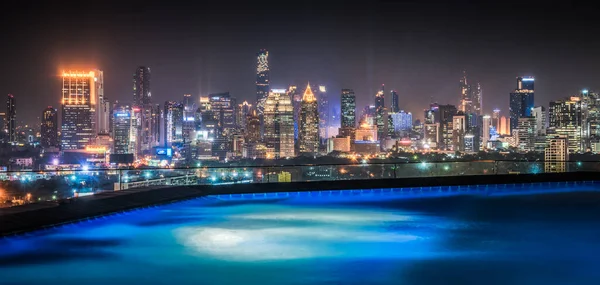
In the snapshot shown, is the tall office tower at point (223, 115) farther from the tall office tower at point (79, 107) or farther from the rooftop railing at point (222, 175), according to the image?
the rooftop railing at point (222, 175)

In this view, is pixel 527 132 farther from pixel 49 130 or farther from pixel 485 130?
pixel 49 130

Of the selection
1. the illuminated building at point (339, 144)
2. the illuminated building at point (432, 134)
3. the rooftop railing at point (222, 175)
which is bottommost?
the rooftop railing at point (222, 175)

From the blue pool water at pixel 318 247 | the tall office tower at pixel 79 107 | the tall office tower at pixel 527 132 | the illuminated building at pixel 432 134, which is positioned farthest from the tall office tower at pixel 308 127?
the blue pool water at pixel 318 247

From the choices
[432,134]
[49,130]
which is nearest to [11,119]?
[49,130]

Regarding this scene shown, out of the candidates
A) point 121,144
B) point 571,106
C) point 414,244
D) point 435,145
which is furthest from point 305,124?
point 414,244

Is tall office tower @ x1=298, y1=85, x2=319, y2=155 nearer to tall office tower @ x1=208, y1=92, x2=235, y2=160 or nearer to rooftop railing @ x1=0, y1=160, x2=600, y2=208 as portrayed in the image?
tall office tower @ x1=208, y1=92, x2=235, y2=160

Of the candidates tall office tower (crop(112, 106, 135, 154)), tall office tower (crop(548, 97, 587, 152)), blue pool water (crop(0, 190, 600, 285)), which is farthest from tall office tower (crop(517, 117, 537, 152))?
blue pool water (crop(0, 190, 600, 285))
